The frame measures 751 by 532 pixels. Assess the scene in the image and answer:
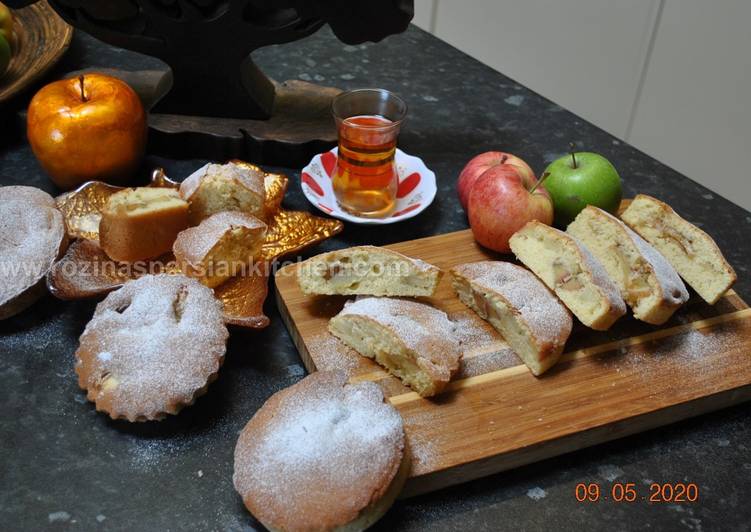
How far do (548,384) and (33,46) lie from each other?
5.90ft

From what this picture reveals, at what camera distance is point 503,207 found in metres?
1.60

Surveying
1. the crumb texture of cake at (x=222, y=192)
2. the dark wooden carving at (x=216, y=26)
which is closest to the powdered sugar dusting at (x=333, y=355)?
the crumb texture of cake at (x=222, y=192)

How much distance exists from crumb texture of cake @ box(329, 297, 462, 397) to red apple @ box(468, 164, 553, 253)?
1.05ft

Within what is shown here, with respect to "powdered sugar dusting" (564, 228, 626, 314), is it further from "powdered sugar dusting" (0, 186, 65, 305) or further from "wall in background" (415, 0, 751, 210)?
"wall in background" (415, 0, 751, 210)

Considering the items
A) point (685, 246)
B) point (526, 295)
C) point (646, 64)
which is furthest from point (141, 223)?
point (646, 64)

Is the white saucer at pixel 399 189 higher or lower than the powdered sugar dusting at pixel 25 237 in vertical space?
lower

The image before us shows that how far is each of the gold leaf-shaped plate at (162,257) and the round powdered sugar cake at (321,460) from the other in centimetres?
24

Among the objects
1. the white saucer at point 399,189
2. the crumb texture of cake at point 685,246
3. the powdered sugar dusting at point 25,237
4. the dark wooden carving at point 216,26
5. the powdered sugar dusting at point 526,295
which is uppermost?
the dark wooden carving at point 216,26

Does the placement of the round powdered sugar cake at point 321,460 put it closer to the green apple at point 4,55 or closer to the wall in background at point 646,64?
the green apple at point 4,55

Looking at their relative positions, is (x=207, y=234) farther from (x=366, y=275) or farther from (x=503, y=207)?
(x=503, y=207)

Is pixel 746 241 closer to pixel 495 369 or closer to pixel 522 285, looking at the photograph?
pixel 522 285

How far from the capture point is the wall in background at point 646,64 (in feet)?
9.09

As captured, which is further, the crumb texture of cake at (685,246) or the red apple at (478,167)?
the red apple at (478,167)

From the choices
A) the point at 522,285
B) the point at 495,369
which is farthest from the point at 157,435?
the point at 522,285
